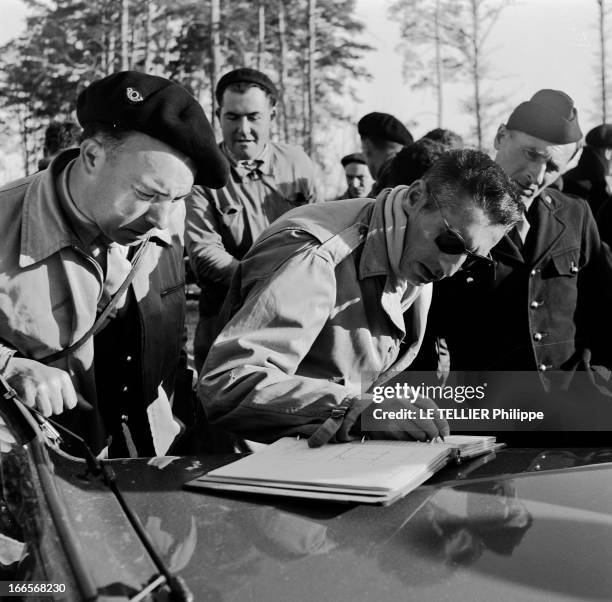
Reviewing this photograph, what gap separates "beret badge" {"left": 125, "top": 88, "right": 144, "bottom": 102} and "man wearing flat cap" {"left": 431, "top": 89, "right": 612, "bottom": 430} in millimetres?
1482

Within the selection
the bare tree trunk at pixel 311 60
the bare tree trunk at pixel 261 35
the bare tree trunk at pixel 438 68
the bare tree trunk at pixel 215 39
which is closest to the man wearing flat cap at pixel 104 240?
the bare tree trunk at pixel 215 39

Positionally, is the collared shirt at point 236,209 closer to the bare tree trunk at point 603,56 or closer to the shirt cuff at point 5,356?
Result: the shirt cuff at point 5,356

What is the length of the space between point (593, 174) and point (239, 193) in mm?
2583

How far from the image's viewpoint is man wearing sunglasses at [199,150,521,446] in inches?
82.4

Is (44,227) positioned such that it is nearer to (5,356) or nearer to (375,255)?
(5,356)

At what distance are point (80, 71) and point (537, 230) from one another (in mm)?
25620

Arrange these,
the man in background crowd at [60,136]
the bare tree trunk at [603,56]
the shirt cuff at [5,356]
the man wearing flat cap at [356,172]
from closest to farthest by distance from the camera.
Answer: the shirt cuff at [5,356] < the man in background crowd at [60,136] < the man wearing flat cap at [356,172] < the bare tree trunk at [603,56]

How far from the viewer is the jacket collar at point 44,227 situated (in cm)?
223

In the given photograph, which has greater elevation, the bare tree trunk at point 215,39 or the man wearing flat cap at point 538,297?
the bare tree trunk at point 215,39

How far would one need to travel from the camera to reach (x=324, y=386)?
6.47ft

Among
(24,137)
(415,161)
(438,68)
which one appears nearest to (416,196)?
(415,161)

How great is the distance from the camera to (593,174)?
5332mm

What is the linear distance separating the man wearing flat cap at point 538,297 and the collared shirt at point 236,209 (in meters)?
1.15

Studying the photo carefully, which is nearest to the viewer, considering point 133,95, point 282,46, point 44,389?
point 44,389
